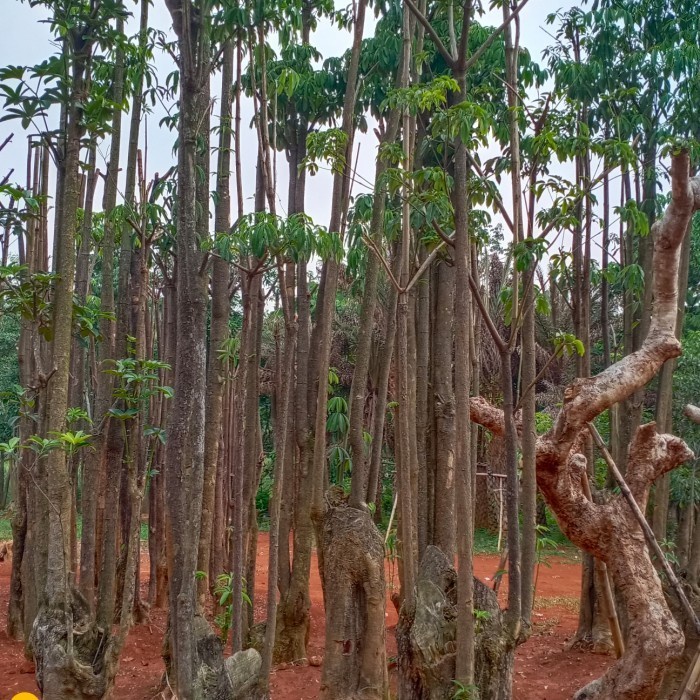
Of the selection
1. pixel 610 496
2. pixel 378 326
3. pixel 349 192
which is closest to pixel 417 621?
pixel 610 496

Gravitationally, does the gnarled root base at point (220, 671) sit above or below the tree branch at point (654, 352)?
below

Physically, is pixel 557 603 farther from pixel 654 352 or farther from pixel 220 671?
pixel 220 671

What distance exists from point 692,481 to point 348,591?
691cm

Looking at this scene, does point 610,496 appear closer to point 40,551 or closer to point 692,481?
point 40,551

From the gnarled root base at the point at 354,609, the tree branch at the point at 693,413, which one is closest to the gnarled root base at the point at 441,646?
the gnarled root base at the point at 354,609

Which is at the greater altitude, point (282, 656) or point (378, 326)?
point (378, 326)

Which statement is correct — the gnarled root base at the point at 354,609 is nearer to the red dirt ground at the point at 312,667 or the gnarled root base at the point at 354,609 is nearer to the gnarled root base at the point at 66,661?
the red dirt ground at the point at 312,667

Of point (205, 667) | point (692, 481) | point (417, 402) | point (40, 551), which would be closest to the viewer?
point (205, 667)

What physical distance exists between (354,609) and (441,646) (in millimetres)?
747

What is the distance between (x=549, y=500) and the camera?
148 inches

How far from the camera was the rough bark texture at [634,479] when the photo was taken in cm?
355

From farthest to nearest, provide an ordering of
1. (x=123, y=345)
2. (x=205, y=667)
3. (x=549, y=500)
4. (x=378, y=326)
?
1. (x=378, y=326)
2. (x=123, y=345)
3. (x=549, y=500)
4. (x=205, y=667)

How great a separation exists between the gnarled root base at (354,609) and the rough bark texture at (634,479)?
1109mm

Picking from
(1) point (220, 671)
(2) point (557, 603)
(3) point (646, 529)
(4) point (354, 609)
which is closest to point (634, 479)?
(3) point (646, 529)
